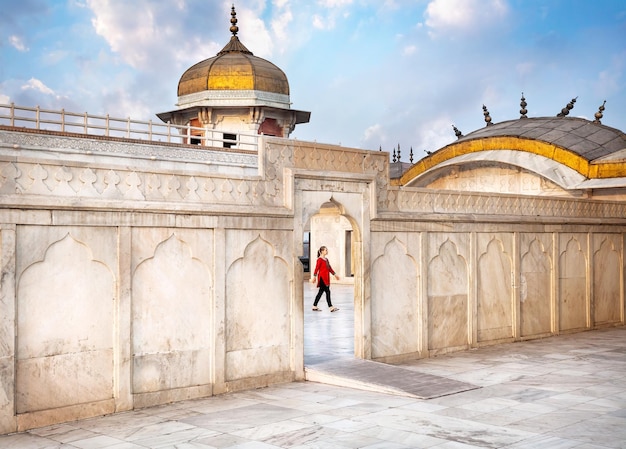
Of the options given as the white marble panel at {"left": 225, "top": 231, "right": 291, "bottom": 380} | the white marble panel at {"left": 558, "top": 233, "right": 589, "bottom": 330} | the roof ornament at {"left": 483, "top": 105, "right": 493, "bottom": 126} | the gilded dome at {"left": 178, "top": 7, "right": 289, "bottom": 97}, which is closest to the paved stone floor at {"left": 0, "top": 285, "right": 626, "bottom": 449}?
the white marble panel at {"left": 225, "top": 231, "right": 291, "bottom": 380}

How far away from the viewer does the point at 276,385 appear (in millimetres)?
9977

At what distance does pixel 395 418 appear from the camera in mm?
8070

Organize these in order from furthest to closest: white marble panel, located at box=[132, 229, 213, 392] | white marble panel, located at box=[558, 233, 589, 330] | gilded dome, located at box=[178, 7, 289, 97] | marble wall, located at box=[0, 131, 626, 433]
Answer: gilded dome, located at box=[178, 7, 289, 97]
white marble panel, located at box=[558, 233, 589, 330]
white marble panel, located at box=[132, 229, 213, 392]
marble wall, located at box=[0, 131, 626, 433]

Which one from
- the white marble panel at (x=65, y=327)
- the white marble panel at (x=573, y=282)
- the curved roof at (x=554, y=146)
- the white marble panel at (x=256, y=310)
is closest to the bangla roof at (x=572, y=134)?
the curved roof at (x=554, y=146)

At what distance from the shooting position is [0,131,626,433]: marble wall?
7992 millimetres

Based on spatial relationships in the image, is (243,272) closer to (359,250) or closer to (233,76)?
(359,250)

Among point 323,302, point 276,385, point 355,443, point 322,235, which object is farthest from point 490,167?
point 355,443

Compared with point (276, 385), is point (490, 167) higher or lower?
higher

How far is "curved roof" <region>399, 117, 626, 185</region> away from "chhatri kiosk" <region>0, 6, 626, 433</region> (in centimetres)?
269

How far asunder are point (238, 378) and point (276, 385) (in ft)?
1.92

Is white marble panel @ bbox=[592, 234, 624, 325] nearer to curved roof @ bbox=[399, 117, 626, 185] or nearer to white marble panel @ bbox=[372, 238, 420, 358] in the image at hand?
curved roof @ bbox=[399, 117, 626, 185]

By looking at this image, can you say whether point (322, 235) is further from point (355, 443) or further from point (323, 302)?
point (355, 443)

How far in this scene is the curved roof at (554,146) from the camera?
18.5m

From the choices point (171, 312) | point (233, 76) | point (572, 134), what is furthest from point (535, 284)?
point (233, 76)
